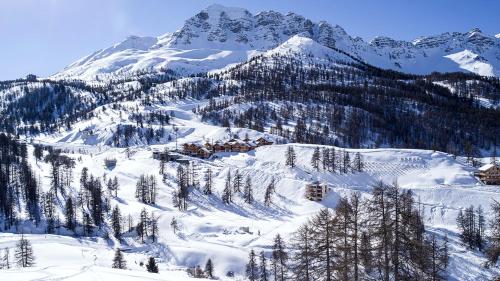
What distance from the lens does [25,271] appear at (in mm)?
30859

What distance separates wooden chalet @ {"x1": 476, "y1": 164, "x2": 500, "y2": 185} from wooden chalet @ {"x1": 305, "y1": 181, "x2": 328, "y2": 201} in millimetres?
46540

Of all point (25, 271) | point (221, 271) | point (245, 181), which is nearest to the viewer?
point (25, 271)

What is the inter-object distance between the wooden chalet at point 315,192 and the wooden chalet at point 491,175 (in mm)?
46540

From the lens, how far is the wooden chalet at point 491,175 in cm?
12225

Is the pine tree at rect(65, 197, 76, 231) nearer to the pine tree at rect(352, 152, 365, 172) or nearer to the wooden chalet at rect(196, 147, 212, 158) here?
the wooden chalet at rect(196, 147, 212, 158)

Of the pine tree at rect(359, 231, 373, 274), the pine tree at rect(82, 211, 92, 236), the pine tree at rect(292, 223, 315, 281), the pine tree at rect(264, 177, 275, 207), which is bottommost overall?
the pine tree at rect(82, 211, 92, 236)

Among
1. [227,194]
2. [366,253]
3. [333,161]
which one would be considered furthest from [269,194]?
[366,253]

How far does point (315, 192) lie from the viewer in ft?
371

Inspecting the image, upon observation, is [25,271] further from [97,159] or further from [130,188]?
[97,159]

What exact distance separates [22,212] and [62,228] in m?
16.4

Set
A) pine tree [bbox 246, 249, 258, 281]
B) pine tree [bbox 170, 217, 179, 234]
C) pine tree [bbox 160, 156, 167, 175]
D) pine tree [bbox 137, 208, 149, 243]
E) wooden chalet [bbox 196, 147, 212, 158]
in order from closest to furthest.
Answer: pine tree [bbox 246, 249, 258, 281]
pine tree [bbox 137, 208, 149, 243]
pine tree [bbox 170, 217, 179, 234]
pine tree [bbox 160, 156, 167, 175]
wooden chalet [bbox 196, 147, 212, 158]

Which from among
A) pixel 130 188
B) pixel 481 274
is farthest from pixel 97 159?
pixel 481 274

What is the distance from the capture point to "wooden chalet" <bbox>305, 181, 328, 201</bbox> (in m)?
113

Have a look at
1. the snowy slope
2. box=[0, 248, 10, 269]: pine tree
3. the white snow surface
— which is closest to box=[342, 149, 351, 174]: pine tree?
the snowy slope
